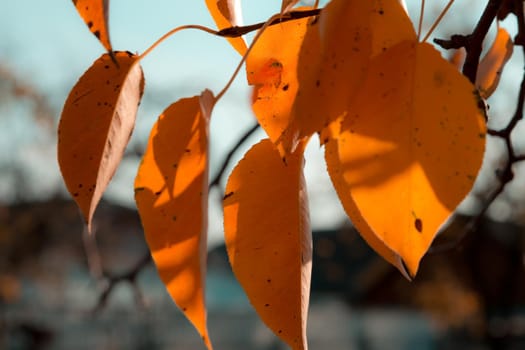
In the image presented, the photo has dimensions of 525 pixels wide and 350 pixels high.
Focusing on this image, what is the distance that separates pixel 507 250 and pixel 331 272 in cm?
153

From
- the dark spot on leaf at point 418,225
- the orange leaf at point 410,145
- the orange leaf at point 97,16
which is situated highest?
the orange leaf at point 97,16

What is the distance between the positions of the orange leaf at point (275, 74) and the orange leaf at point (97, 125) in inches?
1.4

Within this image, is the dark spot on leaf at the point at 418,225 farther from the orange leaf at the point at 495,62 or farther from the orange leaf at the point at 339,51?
the orange leaf at the point at 495,62

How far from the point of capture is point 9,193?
6.06 metres

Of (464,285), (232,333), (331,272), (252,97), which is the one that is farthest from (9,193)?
(252,97)

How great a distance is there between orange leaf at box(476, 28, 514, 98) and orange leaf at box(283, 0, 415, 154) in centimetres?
14

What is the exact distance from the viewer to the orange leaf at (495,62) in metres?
0.32

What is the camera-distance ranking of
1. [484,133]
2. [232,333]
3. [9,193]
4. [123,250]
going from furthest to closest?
[123,250]
[232,333]
[9,193]
[484,133]

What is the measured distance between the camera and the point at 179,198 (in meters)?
0.19

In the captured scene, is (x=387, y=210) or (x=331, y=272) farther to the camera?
(x=331, y=272)

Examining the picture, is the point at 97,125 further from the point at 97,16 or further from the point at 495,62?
the point at 495,62

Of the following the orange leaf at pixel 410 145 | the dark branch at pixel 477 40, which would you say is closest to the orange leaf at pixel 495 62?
the dark branch at pixel 477 40

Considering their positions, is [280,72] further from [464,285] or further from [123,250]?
[123,250]

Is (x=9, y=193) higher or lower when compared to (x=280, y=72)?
lower
